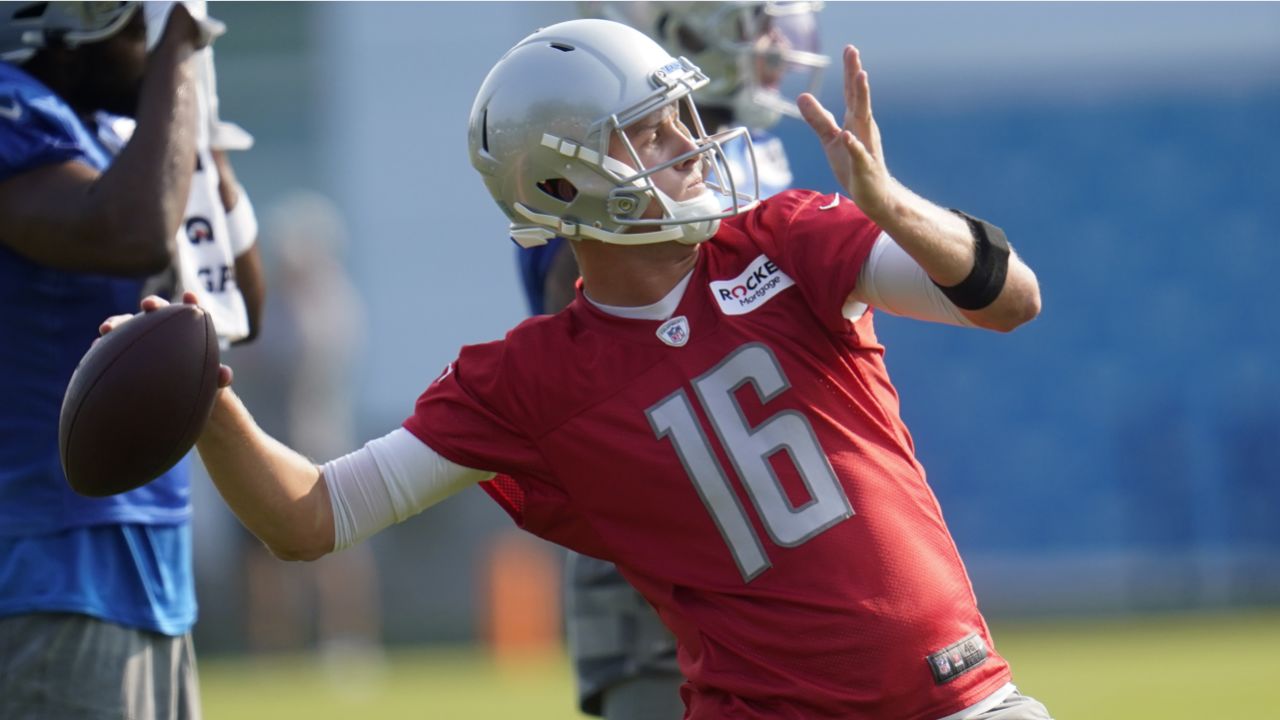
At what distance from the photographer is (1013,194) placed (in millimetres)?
14141

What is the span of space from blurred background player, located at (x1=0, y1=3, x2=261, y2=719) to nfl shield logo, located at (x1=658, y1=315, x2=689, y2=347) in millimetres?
949

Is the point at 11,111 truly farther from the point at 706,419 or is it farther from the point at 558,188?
the point at 706,419

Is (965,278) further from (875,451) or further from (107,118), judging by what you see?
(107,118)

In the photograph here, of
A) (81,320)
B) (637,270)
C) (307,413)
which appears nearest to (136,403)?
(81,320)

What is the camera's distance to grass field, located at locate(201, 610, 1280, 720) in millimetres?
7305

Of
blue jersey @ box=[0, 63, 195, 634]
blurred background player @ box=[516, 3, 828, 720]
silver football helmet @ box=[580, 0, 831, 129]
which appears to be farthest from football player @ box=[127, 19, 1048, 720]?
silver football helmet @ box=[580, 0, 831, 129]

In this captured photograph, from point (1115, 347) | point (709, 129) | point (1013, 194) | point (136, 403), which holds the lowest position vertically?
point (136, 403)

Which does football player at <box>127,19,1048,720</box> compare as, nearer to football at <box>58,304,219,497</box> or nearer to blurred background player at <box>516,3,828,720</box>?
football at <box>58,304,219,497</box>

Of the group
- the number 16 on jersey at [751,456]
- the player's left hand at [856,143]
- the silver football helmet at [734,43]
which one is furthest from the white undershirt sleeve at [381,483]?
the silver football helmet at [734,43]

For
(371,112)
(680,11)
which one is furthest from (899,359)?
(680,11)

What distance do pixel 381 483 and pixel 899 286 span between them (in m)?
0.98

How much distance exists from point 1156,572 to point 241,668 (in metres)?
5.97

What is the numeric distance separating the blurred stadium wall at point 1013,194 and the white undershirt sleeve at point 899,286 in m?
9.91

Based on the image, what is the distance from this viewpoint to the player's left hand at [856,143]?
283 centimetres
